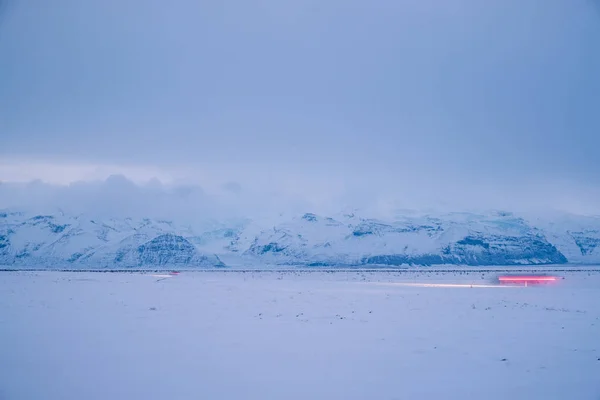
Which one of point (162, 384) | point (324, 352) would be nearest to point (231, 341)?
point (324, 352)

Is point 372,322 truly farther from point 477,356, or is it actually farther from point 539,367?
point 539,367

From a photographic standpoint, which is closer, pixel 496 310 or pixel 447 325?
pixel 447 325

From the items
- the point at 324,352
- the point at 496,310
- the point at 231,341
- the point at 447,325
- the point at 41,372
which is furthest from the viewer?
the point at 496,310

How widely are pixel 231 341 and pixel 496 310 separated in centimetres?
1368

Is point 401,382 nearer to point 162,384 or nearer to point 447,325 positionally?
point 162,384

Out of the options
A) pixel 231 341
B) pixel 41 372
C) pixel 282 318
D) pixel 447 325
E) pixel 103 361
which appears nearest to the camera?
pixel 41 372

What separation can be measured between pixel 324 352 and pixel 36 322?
456 inches

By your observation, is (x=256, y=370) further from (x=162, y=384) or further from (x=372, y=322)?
(x=372, y=322)

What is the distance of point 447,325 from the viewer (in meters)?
18.3

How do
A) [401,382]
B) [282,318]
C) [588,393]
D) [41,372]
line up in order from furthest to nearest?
[282,318]
[41,372]
[401,382]
[588,393]

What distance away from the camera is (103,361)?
1252cm

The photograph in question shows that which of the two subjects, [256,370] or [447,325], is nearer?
[256,370]

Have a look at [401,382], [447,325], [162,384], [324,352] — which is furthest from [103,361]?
[447,325]

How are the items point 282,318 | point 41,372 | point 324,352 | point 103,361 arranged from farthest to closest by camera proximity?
point 282,318, point 324,352, point 103,361, point 41,372
